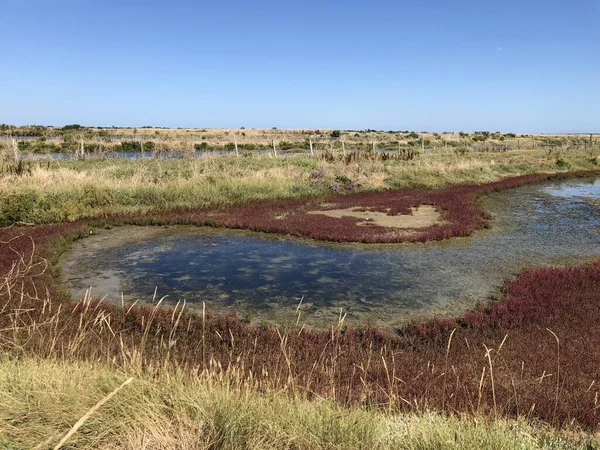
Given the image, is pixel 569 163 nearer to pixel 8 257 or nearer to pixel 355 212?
pixel 355 212

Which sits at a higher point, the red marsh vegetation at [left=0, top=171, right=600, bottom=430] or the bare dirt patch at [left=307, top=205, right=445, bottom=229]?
the bare dirt patch at [left=307, top=205, right=445, bottom=229]

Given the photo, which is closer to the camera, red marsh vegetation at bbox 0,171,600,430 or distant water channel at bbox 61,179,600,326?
red marsh vegetation at bbox 0,171,600,430

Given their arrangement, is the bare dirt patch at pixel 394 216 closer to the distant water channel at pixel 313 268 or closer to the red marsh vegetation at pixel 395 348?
the distant water channel at pixel 313 268

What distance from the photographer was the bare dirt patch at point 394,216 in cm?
1891

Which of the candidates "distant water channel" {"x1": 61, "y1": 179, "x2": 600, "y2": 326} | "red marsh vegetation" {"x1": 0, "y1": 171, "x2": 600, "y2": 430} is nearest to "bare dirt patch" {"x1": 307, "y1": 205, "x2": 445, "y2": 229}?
"distant water channel" {"x1": 61, "y1": 179, "x2": 600, "y2": 326}

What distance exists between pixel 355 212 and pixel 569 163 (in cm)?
3737

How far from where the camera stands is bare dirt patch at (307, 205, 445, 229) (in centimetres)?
1891

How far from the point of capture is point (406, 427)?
4027mm

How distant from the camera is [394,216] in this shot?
21.0m

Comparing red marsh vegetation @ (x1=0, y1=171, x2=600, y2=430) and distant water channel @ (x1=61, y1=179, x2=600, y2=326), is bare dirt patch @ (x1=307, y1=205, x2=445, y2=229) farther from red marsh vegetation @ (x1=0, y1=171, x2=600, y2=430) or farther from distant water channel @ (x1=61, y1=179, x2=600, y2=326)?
red marsh vegetation @ (x1=0, y1=171, x2=600, y2=430)

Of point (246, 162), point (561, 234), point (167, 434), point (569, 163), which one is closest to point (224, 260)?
point (167, 434)

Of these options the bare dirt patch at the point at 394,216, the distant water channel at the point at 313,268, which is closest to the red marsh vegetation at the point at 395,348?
the distant water channel at the point at 313,268

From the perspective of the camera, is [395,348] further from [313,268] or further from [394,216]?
[394,216]

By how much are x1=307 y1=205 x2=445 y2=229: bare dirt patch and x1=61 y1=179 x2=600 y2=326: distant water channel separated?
9.12 ft
